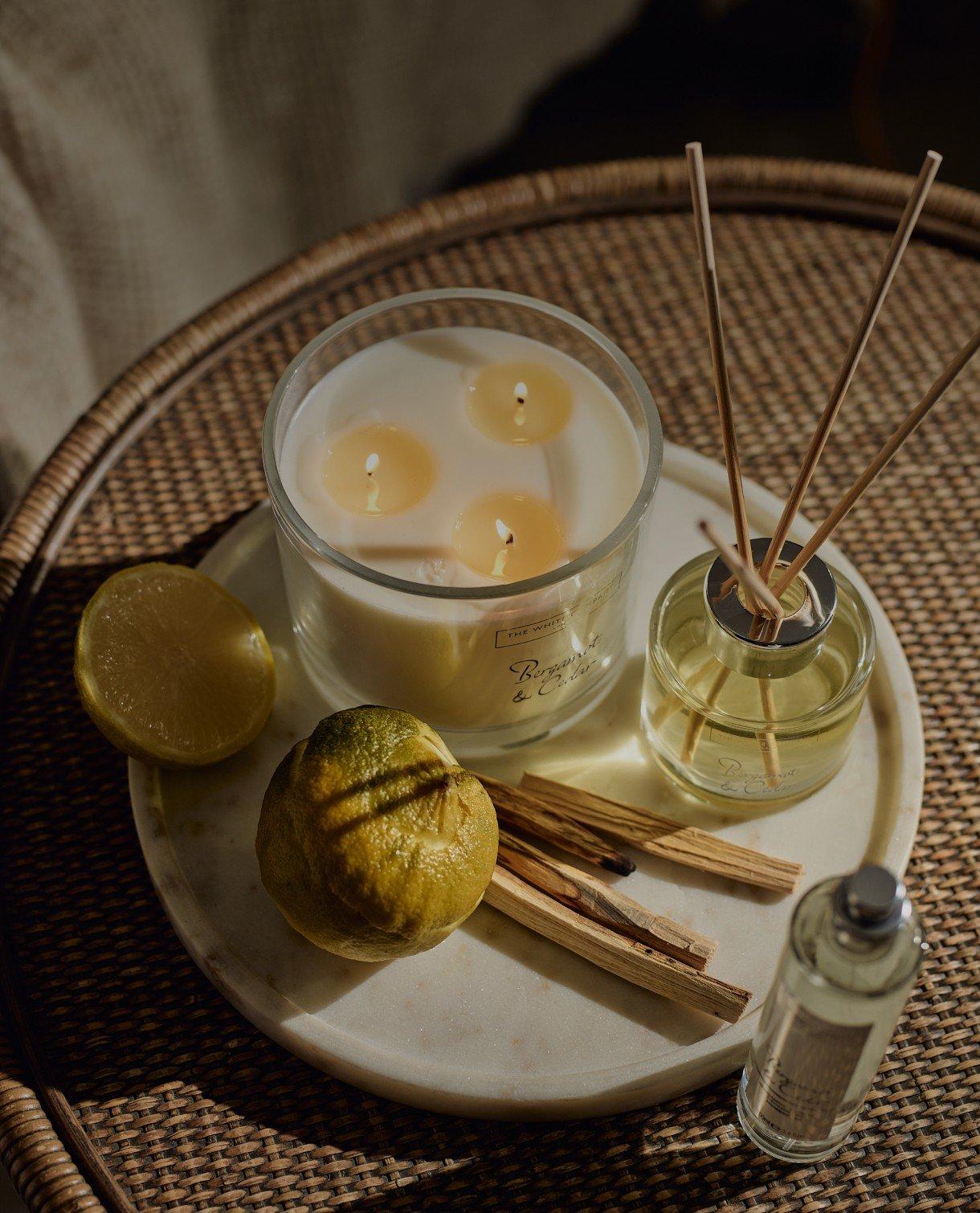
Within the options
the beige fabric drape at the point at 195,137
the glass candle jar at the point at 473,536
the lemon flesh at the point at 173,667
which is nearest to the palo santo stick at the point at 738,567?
the glass candle jar at the point at 473,536

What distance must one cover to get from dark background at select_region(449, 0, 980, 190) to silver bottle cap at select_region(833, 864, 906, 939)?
1.53 metres

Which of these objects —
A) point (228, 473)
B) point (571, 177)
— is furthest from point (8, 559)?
point (571, 177)

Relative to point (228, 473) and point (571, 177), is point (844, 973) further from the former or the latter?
point (571, 177)

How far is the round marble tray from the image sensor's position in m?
0.64

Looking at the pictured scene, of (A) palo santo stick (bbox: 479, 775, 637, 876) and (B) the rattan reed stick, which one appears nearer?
(B) the rattan reed stick

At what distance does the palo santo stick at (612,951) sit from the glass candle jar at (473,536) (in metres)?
0.10

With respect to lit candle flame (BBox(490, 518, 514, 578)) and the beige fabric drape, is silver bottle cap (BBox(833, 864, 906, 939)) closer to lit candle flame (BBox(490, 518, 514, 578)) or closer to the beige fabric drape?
lit candle flame (BBox(490, 518, 514, 578))

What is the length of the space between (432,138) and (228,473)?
2.88 feet

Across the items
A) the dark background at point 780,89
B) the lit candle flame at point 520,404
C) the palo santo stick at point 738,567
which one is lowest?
the palo santo stick at point 738,567

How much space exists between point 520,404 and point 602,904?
29 centimetres

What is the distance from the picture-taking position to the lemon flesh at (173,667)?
0.70 m

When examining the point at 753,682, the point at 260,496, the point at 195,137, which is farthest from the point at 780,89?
the point at 753,682

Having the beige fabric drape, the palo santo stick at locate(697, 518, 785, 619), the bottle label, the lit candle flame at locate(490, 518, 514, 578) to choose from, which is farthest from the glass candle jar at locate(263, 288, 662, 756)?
the beige fabric drape

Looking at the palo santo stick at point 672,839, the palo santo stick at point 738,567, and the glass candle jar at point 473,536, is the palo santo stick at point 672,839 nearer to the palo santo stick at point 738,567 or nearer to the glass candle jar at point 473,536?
the glass candle jar at point 473,536
